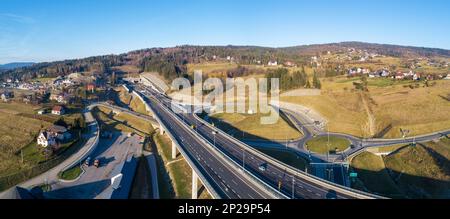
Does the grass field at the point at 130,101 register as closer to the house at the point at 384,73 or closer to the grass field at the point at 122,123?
the grass field at the point at 122,123

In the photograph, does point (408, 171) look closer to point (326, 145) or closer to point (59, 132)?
point (326, 145)

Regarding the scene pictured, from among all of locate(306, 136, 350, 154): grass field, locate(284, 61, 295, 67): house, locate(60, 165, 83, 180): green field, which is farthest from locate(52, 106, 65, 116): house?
locate(284, 61, 295, 67): house

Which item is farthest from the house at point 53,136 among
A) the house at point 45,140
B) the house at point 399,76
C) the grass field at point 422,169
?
the house at point 399,76

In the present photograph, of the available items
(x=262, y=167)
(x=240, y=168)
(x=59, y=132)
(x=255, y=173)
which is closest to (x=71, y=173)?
(x=59, y=132)
